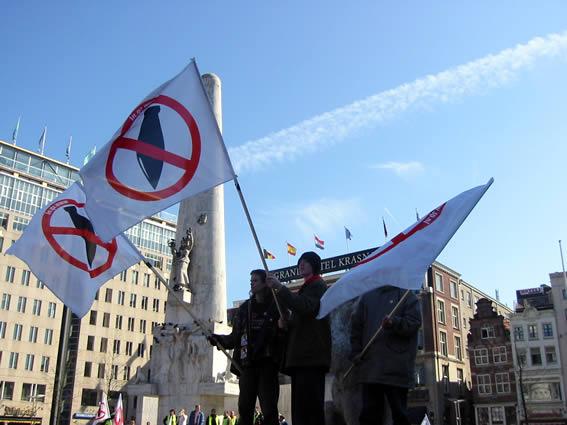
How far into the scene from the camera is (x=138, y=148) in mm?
8297

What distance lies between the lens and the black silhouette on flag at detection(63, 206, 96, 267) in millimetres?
10195

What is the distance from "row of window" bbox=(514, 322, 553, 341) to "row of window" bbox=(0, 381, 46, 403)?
47.4 m

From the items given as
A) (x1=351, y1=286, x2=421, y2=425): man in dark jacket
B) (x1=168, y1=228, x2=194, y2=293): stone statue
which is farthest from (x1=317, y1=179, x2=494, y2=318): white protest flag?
(x1=168, y1=228, x2=194, y2=293): stone statue

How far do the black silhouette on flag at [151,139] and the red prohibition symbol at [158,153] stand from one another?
0.05 meters

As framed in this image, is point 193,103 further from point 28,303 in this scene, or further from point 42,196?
point 42,196

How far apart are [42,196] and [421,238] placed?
78.0m

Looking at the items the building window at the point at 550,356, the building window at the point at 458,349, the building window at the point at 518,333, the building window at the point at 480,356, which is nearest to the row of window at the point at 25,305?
the building window at the point at 458,349

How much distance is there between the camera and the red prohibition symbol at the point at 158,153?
793cm

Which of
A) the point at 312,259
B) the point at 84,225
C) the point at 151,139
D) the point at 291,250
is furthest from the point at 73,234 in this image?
the point at 291,250

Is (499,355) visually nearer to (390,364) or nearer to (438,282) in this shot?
(438,282)

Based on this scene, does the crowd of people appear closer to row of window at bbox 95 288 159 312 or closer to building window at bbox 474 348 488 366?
building window at bbox 474 348 488 366

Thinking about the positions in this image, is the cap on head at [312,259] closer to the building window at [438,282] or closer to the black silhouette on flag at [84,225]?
the black silhouette on flag at [84,225]

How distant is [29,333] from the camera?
66188 millimetres

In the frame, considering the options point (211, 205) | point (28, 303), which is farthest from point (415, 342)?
point (28, 303)
